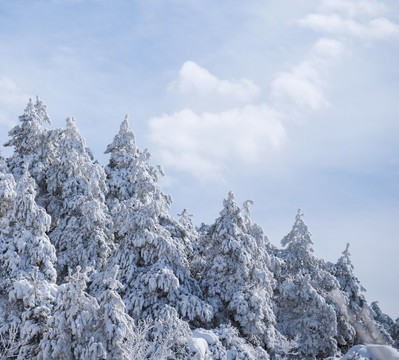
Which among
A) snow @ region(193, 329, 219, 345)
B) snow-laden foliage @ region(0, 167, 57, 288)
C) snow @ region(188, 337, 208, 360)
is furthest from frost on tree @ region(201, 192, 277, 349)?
snow-laden foliage @ region(0, 167, 57, 288)

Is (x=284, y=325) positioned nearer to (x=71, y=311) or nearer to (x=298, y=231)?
(x=298, y=231)

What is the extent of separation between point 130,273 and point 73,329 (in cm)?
691

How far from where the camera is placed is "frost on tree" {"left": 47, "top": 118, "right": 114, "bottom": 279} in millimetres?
24156

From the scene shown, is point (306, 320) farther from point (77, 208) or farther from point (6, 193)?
point (6, 193)

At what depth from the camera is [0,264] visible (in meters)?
18.9

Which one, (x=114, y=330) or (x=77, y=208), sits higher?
(x=77, y=208)

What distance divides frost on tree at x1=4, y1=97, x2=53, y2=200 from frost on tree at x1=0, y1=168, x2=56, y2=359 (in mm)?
5633

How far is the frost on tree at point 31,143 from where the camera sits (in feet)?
86.9

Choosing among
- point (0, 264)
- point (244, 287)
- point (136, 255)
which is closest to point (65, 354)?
point (0, 264)

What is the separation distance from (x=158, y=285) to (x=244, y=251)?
5712 millimetres

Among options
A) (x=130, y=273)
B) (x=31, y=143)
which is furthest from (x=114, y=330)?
(x=31, y=143)

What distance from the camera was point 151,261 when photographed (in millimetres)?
22219

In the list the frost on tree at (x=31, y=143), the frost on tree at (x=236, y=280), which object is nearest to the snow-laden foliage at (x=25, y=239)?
the frost on tree at (x=31, y=143)

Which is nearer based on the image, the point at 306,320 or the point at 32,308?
the point at 32,308
